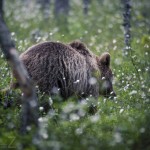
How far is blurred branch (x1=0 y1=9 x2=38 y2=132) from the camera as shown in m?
5.19

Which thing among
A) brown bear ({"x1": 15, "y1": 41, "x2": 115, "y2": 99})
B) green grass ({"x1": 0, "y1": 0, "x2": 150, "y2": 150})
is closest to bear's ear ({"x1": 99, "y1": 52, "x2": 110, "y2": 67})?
green grass ({"x1": 0, "y1": 0, "x2": 150, "y2": 150})

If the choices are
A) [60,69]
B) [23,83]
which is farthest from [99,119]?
[23,83]

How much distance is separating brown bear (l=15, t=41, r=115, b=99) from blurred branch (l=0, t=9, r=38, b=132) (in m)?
1.88

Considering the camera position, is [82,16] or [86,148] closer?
[86,148]

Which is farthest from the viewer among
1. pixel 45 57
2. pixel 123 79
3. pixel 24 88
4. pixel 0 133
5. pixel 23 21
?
pixel 23 21

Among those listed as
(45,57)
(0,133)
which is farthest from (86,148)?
(45,57)

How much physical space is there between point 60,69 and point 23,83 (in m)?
2.81

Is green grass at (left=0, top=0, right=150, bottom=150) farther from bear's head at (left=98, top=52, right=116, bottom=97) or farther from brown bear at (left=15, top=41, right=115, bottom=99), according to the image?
brown bear at (left=15, top=41, right=115, bottom=99)

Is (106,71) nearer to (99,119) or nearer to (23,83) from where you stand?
(99,119)

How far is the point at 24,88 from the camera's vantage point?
5227mm

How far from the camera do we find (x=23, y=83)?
5.17 meters

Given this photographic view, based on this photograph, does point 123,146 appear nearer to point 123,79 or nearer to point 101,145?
point 101,145

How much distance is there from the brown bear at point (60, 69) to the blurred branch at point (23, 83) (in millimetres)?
1885

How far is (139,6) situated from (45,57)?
1446 cm
